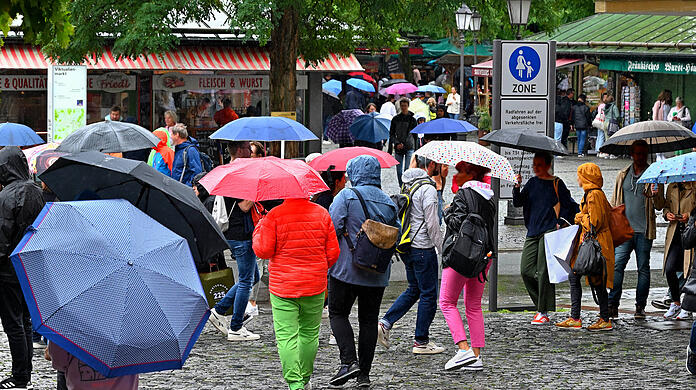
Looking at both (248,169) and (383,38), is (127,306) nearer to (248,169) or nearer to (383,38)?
(248,169)

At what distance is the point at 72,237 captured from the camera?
478 cm

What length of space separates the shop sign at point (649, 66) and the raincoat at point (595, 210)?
1773cm

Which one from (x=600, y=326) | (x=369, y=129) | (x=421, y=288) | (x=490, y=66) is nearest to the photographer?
(x=421, y=288)

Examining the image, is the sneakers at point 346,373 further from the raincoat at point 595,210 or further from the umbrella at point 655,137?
the umbrella at point 655,137

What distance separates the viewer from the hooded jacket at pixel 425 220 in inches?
352

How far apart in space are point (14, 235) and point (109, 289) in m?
3.34

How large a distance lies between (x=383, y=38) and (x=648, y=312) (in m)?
10.6

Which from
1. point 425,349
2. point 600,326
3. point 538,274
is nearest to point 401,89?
point 538,274

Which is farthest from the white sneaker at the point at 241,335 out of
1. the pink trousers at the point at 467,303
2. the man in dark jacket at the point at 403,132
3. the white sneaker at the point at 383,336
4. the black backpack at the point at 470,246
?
the man in dark jacket at the point at 403,132

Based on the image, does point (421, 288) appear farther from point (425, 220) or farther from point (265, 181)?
point (265, 181)

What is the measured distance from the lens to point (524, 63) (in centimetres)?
1118

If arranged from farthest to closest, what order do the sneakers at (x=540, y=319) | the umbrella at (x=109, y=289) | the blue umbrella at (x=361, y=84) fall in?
the blue umbrella at (x=361, y=84) → the sneakers at (x=540, y=319) → the umbrella at (x=109, y=289)

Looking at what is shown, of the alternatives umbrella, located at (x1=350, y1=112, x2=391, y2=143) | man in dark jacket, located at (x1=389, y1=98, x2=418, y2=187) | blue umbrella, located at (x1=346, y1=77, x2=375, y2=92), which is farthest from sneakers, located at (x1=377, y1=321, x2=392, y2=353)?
blue umbrella, located at (x1=346, y1=77, x2=375, y2=92)

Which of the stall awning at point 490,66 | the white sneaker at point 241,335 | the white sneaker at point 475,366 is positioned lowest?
the white sneaker at point 475,366
